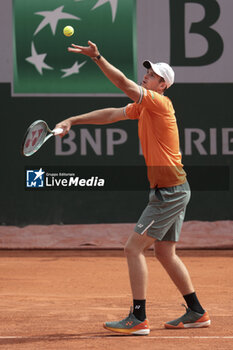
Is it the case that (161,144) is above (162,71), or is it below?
below

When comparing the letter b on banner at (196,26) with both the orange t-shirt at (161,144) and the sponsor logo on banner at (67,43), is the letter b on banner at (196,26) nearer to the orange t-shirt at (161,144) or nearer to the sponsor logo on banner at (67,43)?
the sponsor logo on banner at (67,43)

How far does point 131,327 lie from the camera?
13.7ft

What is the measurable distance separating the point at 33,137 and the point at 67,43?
4929 millimetres

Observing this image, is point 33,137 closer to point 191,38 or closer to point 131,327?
point 131,327

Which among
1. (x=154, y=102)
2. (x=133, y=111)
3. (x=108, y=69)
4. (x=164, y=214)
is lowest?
(x=164, y=214)

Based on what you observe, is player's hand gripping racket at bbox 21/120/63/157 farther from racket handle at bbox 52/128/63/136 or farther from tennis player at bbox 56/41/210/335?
tennis player at bbox 56/41/210/335

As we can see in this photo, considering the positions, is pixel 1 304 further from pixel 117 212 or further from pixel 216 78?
pixel 216 78

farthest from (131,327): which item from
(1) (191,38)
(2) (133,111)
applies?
(1) (191,38)

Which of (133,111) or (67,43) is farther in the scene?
(67,43)

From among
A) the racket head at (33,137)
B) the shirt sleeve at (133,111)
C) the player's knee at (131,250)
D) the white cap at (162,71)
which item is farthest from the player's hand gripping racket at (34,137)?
the player's knee at (131,250)

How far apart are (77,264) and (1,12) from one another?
356 centimetres

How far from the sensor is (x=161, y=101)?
415 centimetres

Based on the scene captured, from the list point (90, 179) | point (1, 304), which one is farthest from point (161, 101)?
point (90, 179)

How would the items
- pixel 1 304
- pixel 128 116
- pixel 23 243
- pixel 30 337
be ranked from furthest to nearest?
1. pixel 23 243
2. pixel 1 304
3. pixel 128 116
4. pixel 30 337
